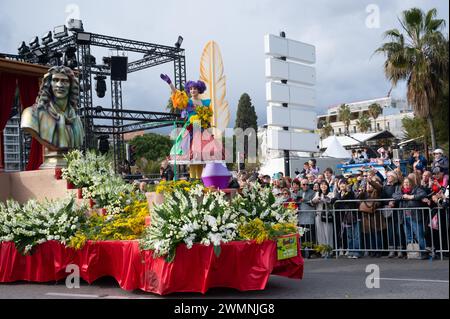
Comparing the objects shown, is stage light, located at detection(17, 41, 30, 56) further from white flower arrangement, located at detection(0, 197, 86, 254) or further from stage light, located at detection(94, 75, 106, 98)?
white flower arrangement, located at detection(0, 197, 86, 254)

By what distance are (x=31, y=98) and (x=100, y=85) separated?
662 inches

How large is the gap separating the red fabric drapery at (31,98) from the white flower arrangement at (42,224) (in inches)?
152

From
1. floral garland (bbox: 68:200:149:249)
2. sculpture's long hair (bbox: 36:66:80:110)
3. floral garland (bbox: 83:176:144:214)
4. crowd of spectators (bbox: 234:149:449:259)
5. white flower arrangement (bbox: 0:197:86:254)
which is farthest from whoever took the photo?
sculpture's long hair (bbox: 36:66:80:110)

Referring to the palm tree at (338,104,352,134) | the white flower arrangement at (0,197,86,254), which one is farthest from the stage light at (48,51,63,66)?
the palm tree at (338,104,352,134)

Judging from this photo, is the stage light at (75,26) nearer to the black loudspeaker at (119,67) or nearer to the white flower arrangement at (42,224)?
the black loudspeaker at (119,67)

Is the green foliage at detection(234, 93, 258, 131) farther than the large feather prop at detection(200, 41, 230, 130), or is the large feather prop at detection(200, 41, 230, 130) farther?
the green foliage at detection(234, 93, 258, 131)

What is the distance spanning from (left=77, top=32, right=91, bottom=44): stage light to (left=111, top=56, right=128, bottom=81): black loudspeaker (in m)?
2.43

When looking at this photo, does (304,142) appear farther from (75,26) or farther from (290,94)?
(75,26)

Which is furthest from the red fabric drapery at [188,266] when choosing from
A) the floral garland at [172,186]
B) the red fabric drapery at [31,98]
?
the red fabric drapery at [31,98]

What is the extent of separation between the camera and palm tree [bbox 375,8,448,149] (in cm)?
2372

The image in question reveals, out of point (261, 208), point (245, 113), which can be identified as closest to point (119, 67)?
point (261, 208)

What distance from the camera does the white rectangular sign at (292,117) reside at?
12.7 metres

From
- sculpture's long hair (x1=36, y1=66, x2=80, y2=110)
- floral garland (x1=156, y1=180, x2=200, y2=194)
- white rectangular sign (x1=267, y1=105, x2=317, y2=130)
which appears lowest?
floral garland (x1=156, y1=180, x2=200, y2=194)
